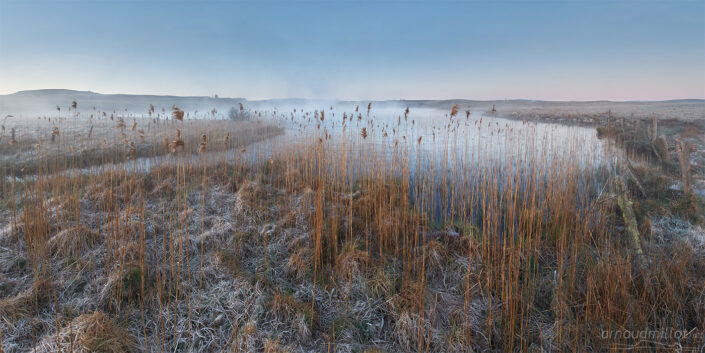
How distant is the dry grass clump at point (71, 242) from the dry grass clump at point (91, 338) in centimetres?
186

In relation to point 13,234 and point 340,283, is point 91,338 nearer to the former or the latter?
point 340,283

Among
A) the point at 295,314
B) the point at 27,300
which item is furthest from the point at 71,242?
→ the point at 295,314

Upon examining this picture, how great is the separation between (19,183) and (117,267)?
6.52m

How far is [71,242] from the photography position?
162 inches

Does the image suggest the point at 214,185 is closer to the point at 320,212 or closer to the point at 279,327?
the point at 320,212

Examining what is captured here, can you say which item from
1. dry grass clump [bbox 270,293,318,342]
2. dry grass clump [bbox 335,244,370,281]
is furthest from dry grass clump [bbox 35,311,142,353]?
dry grass clump [bbox 335,244,370,281]

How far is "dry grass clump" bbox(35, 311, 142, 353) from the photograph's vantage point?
2471mm

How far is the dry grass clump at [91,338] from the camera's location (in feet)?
8.11

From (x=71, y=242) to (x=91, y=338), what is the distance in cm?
240

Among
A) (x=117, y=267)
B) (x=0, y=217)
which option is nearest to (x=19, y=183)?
(x=0, y=217)

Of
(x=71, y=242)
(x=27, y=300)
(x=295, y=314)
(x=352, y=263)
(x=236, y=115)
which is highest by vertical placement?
(x=236, y=115)

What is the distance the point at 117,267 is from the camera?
366 centimetres

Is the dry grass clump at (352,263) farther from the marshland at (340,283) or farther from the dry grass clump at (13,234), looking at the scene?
the dry grass clump at (13,234)

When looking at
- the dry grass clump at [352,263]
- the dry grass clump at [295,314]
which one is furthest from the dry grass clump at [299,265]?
the dry grass clump at [295,314]
